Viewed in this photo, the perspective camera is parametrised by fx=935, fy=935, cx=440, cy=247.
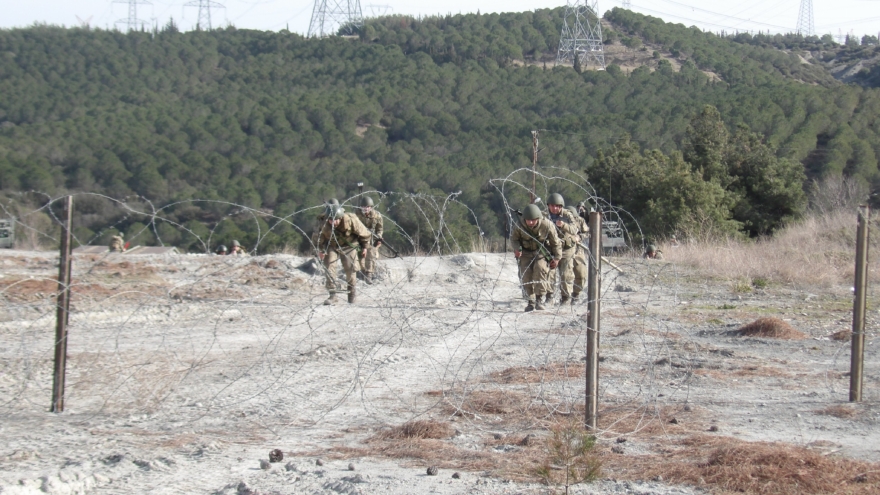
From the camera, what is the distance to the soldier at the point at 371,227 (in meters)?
12.5

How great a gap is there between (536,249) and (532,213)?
1.01m

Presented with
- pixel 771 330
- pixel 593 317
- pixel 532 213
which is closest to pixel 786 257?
pixel 771 330

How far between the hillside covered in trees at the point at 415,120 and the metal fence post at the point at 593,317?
16.7 m

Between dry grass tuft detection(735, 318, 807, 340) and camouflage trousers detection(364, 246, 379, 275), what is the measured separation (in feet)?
18.4

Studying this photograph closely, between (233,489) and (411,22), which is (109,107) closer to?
(411,22)

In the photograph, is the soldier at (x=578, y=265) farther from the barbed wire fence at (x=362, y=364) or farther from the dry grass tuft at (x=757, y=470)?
the dry grass tuft at (x=757, y=470)

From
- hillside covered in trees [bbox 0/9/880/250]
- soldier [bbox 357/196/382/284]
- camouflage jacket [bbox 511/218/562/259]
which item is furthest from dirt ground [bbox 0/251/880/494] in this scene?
hillside covered in trees [bbox 0/9/880/250]

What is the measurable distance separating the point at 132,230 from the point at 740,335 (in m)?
22.7

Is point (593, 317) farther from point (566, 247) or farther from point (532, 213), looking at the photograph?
point (566, 247)

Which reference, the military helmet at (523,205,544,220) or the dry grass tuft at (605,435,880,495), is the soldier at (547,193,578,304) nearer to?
the military helmet at (523,205,544,220)

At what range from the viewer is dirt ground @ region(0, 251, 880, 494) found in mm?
4246

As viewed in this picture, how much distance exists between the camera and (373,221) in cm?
1274

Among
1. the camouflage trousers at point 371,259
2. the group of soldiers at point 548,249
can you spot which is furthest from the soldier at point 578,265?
the camouflage trousers at point 371,259

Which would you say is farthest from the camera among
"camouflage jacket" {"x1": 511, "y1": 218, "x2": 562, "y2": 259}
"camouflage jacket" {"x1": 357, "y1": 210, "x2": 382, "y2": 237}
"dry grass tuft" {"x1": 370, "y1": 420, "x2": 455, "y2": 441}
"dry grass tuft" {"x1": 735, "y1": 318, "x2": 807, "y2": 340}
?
"camouflage jacket" {"x1": 357, "y1": 210, "x2": 382, "y2": 237}
